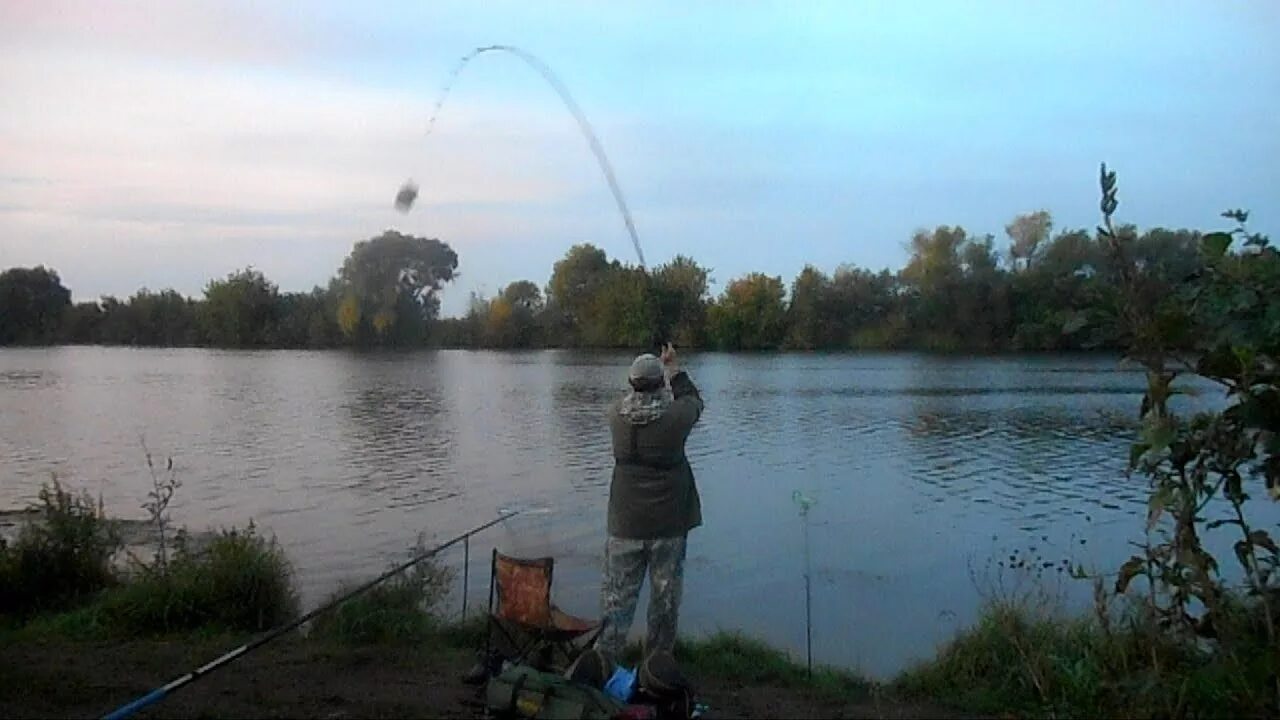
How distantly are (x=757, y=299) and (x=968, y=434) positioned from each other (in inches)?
2192

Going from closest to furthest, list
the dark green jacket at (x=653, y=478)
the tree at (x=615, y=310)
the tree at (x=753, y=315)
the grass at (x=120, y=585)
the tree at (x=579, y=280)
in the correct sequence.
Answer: the dark green jacket at (x=653, y=478)
the grass at (x=120, y=585)
the tree at (x=615, y=310)
the tree at (x=579, y=280)
the tree at (x=753, y=315)

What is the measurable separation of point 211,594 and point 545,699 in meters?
4.14

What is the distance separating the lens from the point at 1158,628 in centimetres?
609

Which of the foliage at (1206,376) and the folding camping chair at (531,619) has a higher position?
the foliage at (1206,376)

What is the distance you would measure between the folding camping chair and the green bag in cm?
80

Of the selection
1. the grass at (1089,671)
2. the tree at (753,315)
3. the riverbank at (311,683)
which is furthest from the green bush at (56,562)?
the tree at (753,315)

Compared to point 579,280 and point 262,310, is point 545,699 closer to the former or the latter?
point 579,280

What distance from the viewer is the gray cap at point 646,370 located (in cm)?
722

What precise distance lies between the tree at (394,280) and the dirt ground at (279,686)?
14.4 meters

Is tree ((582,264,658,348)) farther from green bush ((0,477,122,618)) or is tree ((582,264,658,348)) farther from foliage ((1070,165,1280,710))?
foliage ((1070,165,1280,710))

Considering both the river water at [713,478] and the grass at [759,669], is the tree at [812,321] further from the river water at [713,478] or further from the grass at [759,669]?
the grass at [759,669]

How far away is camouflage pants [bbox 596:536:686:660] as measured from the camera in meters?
7.17

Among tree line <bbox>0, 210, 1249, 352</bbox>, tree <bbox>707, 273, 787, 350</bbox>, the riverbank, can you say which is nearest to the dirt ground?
the riverbank

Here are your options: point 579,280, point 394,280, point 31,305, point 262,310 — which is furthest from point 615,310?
point 31,305
